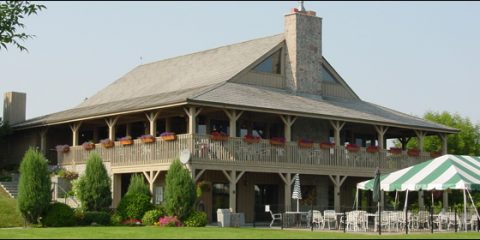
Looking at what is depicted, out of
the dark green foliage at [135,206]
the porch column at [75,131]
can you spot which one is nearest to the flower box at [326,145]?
the dark green foliage at [135,206]

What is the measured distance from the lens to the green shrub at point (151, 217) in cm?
2953

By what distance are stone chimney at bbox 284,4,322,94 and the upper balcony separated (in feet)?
12.3

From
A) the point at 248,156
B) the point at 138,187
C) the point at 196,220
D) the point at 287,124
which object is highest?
the point at 287,124

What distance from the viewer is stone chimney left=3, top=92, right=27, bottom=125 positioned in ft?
141

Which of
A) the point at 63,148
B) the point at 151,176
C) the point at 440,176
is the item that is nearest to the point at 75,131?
the point at 63,148

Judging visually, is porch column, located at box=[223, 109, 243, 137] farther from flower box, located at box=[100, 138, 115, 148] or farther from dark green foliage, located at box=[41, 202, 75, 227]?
dark green foliage, located at box=[41, 202, 75, 227]

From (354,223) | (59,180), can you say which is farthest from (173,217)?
(59,180)

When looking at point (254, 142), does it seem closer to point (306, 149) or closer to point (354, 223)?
point (306, 149)

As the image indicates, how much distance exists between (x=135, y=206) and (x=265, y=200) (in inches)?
330

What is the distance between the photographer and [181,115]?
3488 centimetres

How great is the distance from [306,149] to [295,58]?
483cm

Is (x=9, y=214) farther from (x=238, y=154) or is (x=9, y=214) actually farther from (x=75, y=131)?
(x=238, y=154)

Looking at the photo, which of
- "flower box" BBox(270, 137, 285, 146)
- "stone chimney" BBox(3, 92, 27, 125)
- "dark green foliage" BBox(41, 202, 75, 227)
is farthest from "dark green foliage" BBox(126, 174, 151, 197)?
"stone chimney" BBox(3, 92, 27, 125)

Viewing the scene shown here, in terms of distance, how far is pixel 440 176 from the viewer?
28703mm
